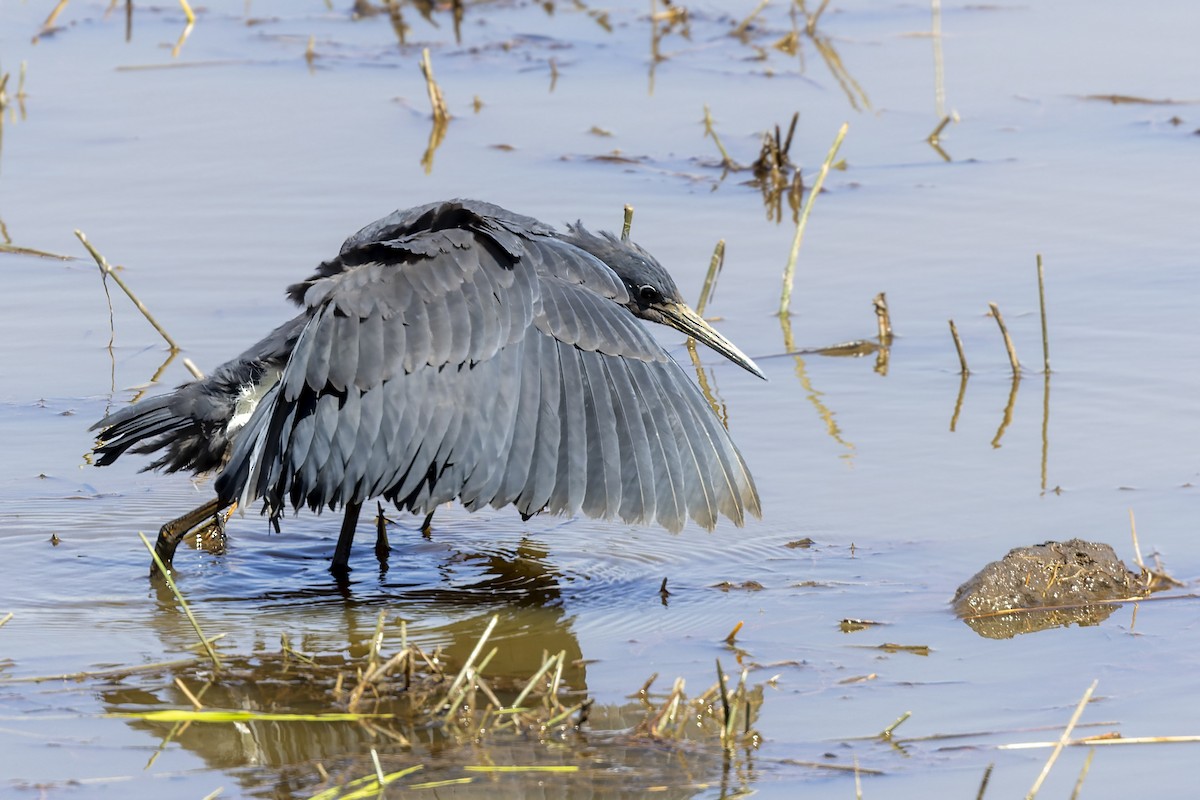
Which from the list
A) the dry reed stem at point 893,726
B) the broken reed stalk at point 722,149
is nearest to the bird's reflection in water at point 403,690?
the dry reed stem at point 893,726

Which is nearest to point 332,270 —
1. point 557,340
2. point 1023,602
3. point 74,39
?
point 557,340

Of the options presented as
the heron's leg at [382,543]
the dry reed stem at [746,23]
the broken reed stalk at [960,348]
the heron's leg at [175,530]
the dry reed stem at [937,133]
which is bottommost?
Result: the heron's leg at [382,543]

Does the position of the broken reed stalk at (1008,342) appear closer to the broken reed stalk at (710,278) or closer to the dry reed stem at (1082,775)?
the broken reed stalk at (710,278)

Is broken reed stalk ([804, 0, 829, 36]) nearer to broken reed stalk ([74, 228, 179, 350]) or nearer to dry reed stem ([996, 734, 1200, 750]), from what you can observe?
broken reed stalk ([74, 228, 179, 350])

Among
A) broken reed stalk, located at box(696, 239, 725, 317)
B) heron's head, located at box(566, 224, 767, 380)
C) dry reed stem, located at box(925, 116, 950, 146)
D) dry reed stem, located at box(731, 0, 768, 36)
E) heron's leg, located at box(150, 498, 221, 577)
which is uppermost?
dry reed stem, located at box(731, 0, 768, 36)

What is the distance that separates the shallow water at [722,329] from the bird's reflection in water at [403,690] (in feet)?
0.07

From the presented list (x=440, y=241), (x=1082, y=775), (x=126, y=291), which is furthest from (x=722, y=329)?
(x=1082, y=775)

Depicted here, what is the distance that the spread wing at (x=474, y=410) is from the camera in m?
4.48

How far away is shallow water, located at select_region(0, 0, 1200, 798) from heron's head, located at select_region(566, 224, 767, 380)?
0.51m

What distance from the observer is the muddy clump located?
4.57 meters

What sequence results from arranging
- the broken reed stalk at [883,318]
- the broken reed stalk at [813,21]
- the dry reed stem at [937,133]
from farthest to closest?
the broken reed stalk at [813,21] → the dry reed stem at [937,133] → the broken reed stalk at [883,318]

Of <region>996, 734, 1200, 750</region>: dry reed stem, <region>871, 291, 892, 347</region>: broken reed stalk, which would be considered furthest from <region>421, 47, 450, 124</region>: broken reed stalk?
<region>996, 734, 1200, 750</region>: dry reed stem

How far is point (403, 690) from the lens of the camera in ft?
13.2

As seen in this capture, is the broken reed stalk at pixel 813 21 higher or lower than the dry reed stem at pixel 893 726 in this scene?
higher
